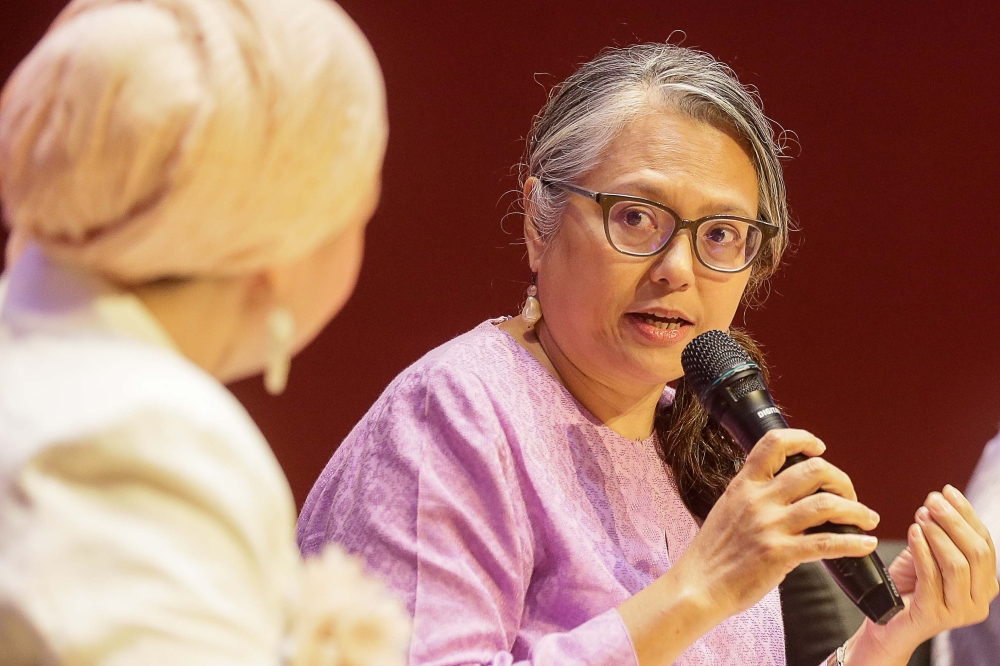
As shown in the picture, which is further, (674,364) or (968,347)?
(968,347)

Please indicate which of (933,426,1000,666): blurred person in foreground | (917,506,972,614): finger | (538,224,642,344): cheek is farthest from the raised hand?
(538,224,642,344): cheek

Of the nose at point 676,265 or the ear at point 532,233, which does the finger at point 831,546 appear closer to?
the nose at point 676,265

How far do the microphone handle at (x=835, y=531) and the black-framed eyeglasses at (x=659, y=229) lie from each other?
0.32 metres

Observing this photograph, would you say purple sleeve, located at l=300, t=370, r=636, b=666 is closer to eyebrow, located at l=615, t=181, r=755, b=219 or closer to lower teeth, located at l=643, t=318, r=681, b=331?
lower teeth, located at l=643, t=318, r=681, b=331

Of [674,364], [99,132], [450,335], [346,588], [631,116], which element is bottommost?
[450,335]

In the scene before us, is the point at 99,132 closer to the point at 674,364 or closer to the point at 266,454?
the point at 266,454

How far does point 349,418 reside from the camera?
275 cm

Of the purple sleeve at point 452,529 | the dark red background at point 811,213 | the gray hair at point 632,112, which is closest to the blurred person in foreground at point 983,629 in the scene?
the gray hair at point 632,112

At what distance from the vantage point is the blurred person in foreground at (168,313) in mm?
623

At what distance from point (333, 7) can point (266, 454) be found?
32 cm

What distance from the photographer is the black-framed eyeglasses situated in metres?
1.69

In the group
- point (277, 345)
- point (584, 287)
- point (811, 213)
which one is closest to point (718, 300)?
point (584, 287)

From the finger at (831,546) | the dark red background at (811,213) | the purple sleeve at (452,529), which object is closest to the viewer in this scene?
the finger at (831,546)

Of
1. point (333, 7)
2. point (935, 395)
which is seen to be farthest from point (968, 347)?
point (333, 7)
